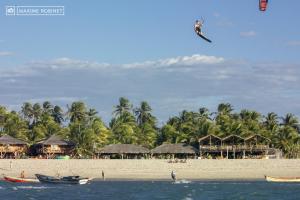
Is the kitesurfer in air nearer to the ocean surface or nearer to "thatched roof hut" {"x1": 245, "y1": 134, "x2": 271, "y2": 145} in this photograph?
the ocean surface

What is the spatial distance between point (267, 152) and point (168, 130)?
72.1ft


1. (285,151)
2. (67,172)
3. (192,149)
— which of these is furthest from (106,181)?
(285,151)

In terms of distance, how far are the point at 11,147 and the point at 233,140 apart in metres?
41.1

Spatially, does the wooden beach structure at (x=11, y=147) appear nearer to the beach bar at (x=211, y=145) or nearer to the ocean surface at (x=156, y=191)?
the ocean surface at (x=156, y=191)

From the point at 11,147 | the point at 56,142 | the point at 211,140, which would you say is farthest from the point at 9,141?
the point at 211,140

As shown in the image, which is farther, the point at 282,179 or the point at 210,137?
the point at 210,137

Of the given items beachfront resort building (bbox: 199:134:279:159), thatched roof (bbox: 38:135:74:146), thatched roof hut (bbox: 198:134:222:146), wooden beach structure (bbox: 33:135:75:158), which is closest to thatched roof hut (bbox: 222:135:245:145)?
beachfront resort building (bbox: 199:134:279:159)

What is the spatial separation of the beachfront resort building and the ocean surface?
2239 centimetres

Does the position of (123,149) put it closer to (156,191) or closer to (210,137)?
(210,137)

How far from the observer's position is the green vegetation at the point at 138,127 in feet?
392

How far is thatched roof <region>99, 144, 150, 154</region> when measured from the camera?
112812 millimetres

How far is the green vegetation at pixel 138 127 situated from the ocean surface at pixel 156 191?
30.0 metres

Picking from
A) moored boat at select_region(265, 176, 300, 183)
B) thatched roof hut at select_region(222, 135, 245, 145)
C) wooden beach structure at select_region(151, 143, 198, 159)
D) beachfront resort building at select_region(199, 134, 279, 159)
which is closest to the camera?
moored boat at select_region(265, 176, 300, 183)

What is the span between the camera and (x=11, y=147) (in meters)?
120
